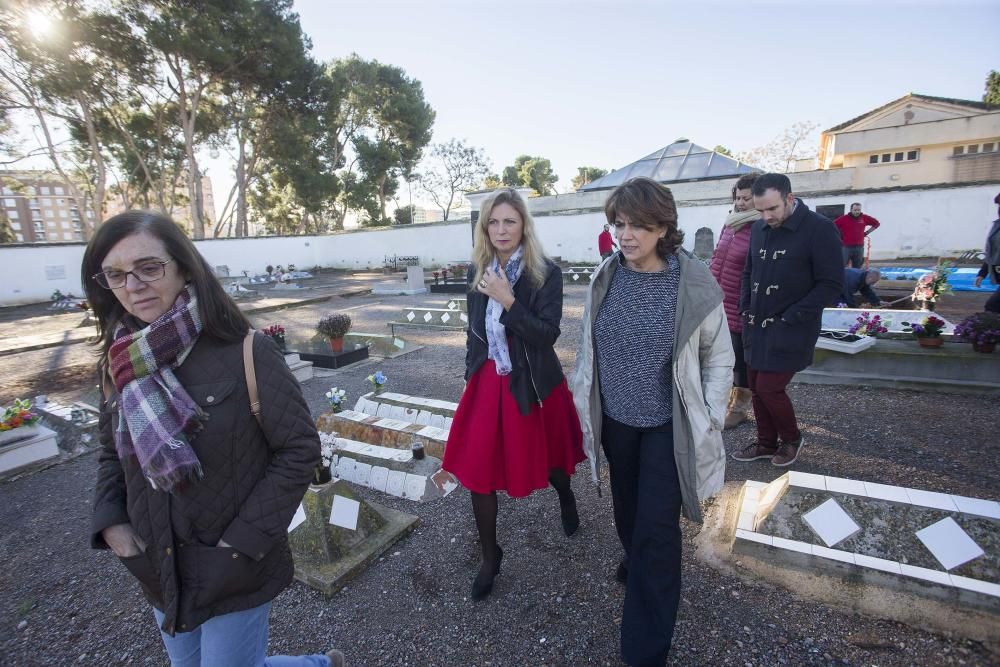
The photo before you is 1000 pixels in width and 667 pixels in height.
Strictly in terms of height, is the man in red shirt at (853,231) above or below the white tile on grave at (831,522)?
above

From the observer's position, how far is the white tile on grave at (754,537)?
2.52 metres

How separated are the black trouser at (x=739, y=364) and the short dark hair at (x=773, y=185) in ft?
3.80

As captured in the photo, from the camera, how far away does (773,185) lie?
119 inches

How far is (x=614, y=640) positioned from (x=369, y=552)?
145 cm

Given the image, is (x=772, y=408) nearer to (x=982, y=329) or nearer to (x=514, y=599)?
(x=514, y=599)

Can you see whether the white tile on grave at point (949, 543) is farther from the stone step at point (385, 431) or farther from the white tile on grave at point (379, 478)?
the white tile on grave at point (379, 478)

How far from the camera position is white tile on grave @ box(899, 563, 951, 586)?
2150 mm

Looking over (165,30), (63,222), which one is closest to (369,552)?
(165,30)

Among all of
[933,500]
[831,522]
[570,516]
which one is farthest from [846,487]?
[570,516]

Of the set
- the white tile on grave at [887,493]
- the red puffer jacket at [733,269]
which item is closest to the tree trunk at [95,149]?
the red puffer jacket at [733,269]

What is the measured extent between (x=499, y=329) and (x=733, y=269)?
2516 millimetres

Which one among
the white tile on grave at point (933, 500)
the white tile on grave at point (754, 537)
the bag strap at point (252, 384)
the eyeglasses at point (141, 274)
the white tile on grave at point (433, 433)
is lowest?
the white tile on grave at point (754, 537)

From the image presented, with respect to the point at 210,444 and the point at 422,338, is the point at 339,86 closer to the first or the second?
the point at 422,338

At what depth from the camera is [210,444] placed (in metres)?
1.36
